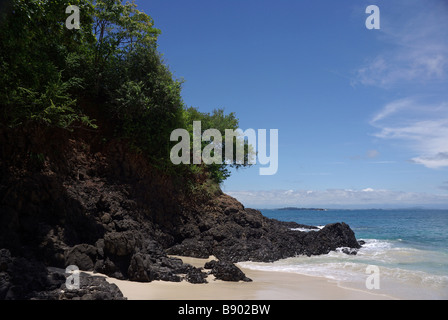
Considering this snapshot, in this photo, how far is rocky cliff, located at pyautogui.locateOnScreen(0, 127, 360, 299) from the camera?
803 cm

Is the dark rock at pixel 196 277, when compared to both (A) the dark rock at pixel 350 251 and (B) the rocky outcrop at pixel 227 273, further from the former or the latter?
(A) the dark rock at pixel 350 251

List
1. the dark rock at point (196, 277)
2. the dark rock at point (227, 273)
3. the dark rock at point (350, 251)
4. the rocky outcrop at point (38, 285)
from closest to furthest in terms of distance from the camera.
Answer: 1. the rocky outcrop at point (38, 285)
2. the dark rock at point (196, 277)
3. the dark rock at point (227, 273)
4. the dark rock at point (350, 251)

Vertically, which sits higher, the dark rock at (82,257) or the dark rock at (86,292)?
the dark rock at (82,257)

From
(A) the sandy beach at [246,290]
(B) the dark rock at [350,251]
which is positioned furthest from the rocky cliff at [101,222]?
(B) the dark rock at [350,251]

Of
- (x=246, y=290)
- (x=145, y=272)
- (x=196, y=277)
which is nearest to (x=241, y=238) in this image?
(x=196, y=277)

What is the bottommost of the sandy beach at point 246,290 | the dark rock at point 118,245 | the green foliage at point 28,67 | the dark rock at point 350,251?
the dark rock at point 350,251

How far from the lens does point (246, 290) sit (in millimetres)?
8719

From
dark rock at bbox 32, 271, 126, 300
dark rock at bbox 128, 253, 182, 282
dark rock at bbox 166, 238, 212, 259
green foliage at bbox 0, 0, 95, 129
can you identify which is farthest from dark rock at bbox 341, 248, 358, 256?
green foliage at bbox 0, 0, 95, 129

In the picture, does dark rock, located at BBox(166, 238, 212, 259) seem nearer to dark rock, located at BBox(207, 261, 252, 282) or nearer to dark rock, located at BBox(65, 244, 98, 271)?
dark rock, located at BBox(207, 261, 252, 282)

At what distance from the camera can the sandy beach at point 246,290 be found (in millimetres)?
7719

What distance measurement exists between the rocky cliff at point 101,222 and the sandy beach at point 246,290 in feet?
1.45

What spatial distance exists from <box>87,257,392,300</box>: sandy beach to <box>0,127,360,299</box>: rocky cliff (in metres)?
0.44

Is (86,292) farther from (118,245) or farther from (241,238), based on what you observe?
(241,238)
